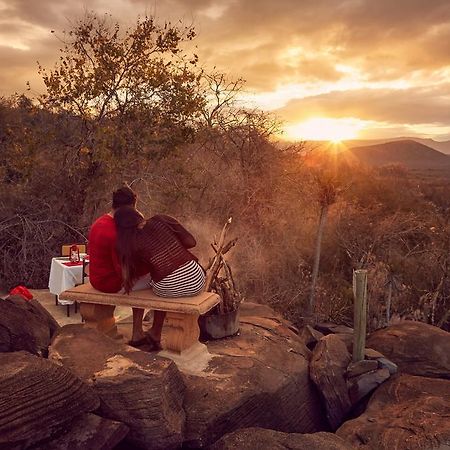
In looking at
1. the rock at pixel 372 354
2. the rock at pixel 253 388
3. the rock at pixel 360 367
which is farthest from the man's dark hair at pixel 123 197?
the rock at pixel 372 354

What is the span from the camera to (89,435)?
10.3 feet

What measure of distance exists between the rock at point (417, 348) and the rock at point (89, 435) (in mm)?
4047

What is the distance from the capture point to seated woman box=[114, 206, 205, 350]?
184 inches

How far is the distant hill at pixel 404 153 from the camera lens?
91.4 metres

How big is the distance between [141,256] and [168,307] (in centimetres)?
56

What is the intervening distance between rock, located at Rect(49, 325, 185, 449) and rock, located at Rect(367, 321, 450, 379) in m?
3.46

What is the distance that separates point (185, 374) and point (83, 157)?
7873mm

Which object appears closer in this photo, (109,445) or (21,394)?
(21,394)

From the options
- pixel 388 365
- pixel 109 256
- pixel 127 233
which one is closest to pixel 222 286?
pixel 109 256

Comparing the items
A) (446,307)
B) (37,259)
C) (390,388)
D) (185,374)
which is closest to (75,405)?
(185,374)

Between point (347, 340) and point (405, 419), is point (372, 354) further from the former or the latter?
point (405, 419)

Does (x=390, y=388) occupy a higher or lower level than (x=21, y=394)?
lower

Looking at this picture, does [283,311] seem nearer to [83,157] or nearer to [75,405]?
[83,157]

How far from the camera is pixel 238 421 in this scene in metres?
4.23
